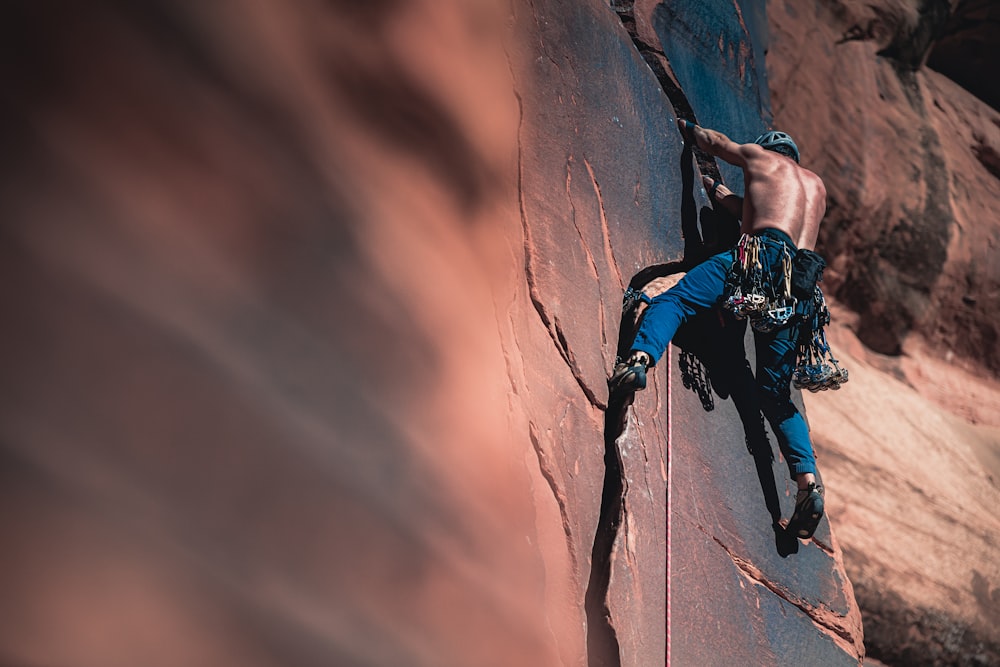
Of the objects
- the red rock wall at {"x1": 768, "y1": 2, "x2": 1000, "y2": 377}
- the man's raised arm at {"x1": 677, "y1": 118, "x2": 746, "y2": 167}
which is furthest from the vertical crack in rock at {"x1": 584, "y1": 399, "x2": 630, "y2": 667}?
the red rock wall at {"x1": 768, "y1": 2, "x2": 1000, "y2": 377}

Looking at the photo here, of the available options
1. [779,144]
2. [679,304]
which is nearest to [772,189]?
[779,144]

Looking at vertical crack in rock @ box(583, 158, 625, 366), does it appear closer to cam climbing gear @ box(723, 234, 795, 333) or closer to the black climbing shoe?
cam climbing gear @ box(723, 234, 795, 333)

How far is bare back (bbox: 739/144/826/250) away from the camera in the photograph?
2.57 meters

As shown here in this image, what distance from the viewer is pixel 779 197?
2580 mm

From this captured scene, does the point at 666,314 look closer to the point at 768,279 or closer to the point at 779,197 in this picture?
the point at 768,279

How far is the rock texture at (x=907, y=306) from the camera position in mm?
3420

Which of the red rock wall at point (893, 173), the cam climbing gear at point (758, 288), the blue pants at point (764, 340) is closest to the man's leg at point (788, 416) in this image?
the blue pants at point (764, 340)

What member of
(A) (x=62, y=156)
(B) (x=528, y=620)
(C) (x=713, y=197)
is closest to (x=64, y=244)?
(A) (x=62, y=156)

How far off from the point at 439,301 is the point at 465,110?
487 mm

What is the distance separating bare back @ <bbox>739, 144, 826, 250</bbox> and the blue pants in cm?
8

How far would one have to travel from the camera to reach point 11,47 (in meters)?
1.00

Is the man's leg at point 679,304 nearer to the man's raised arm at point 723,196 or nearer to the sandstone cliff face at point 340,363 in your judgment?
the sandstone cliff face at point 340,363

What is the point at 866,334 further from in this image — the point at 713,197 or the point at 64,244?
the point at 64,244

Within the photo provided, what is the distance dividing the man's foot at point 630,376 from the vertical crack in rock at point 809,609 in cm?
44
